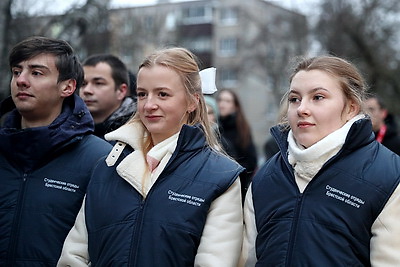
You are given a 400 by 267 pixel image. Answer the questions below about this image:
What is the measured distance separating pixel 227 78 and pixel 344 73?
5498cm

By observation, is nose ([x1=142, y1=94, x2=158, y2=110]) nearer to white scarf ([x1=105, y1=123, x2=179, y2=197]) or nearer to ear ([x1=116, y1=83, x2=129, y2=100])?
white scarf ([x1=105, y1=123, x2=179, y2=197])

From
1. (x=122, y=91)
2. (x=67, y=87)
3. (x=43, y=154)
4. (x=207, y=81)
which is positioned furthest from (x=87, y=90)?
(x=207, y=81)

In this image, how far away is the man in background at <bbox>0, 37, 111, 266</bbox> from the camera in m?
3.51

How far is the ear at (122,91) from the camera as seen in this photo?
5.17m

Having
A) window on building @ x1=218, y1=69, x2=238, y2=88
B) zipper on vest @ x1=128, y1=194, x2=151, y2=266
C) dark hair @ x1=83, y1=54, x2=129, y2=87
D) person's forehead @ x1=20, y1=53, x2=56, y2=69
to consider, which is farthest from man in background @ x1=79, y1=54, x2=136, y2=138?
window on building @ x1=218, y1=69, x2=238, y2=88

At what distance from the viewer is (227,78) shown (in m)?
57.9

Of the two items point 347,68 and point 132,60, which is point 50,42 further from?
point 132,60

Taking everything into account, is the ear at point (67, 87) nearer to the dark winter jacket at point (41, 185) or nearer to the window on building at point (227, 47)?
the dark winter jacket at point (41, 185)

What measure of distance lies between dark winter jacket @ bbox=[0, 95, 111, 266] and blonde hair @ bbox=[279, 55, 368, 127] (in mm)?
1424

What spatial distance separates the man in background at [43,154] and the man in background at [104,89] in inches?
39.0

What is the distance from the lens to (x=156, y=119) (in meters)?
3.38

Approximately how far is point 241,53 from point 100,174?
44.4m

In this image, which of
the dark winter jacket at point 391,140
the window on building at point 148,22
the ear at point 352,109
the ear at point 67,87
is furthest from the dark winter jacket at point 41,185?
the window on building at point 148,22

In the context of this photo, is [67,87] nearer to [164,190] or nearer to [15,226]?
[15,226]
